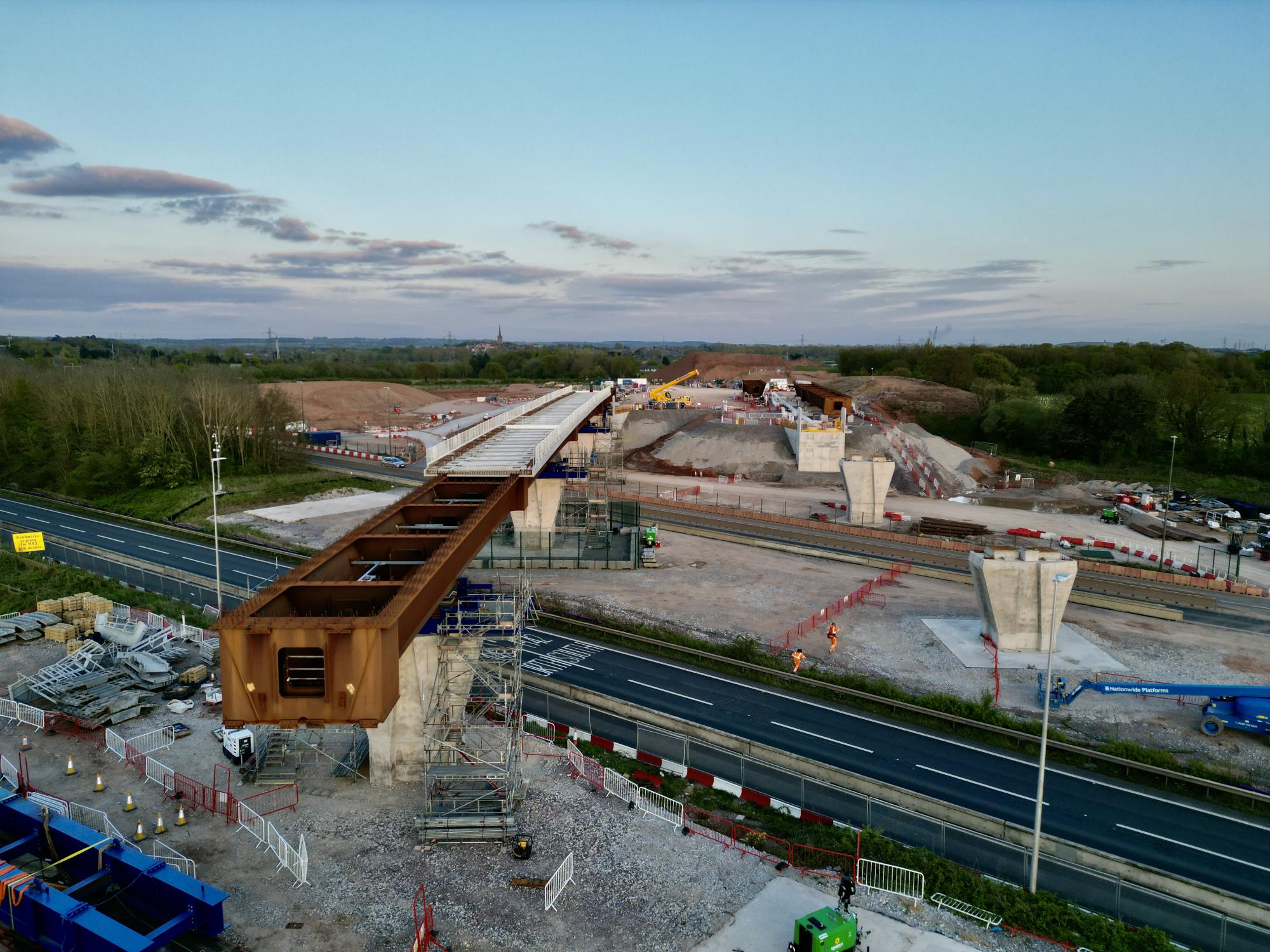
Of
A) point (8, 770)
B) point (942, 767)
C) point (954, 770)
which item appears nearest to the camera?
point (8, 770)

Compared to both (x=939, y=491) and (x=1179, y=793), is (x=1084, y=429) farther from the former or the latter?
(x=1179, y=793)

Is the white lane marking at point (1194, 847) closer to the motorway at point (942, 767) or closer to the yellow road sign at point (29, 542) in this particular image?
the motorway at point (942, 767)

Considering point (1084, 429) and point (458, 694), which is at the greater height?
point (1084, 429)

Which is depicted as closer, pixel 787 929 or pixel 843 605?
pixel 787 929

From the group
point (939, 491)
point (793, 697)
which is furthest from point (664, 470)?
point (793, 697)

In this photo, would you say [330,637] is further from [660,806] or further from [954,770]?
[954,770]

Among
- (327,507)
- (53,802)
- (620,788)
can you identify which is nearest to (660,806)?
(620,788)

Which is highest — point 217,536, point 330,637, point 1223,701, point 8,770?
point 330,637
